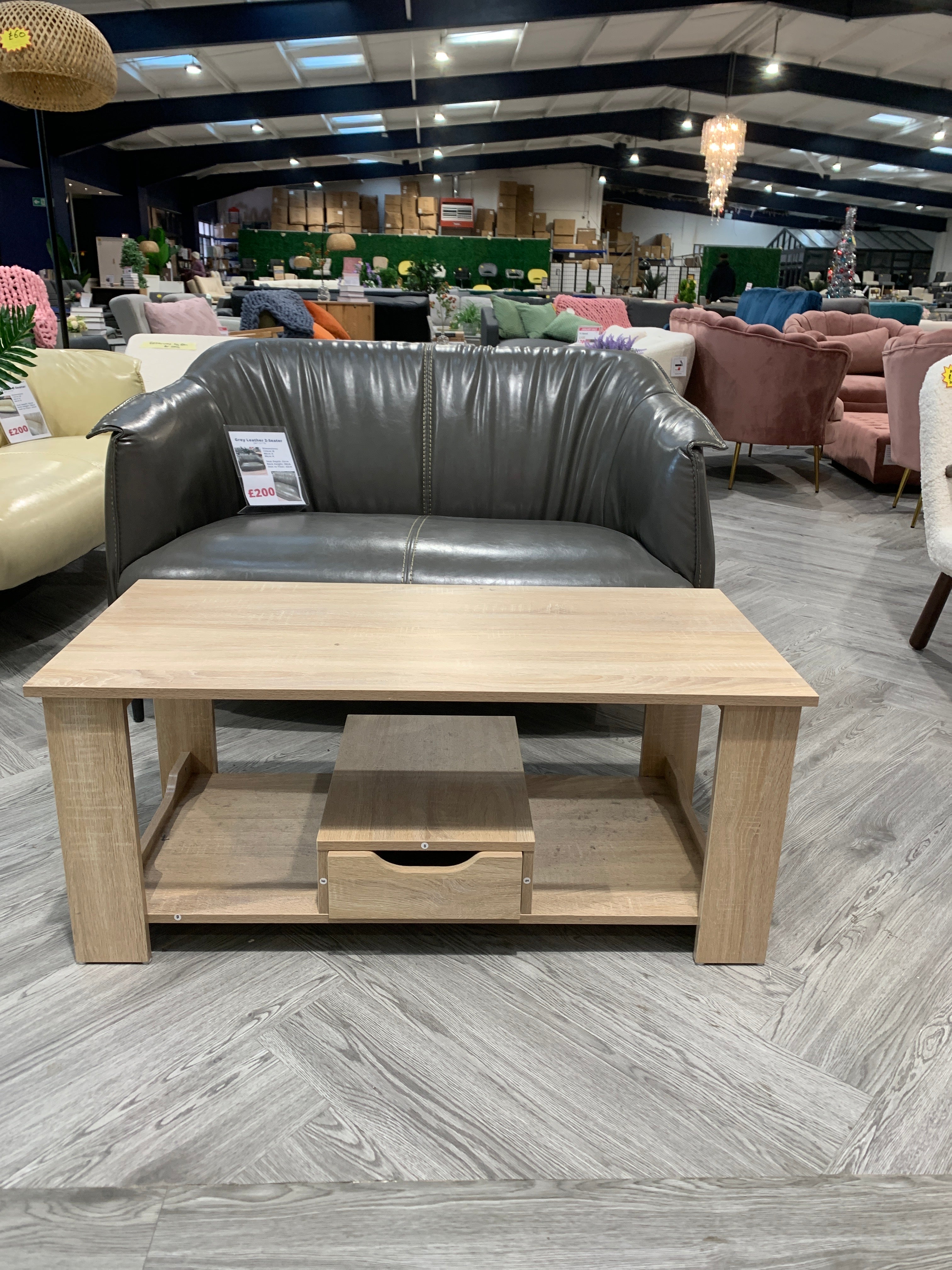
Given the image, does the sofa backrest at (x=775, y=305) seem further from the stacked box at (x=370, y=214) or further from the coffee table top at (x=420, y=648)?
the stacked box at (x=370, y=214)

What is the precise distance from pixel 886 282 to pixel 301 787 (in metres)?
21.2

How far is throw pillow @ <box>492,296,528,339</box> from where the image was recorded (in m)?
5.79

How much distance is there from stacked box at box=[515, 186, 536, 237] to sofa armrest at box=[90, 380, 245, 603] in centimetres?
1562

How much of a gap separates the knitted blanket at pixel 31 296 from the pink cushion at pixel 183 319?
0.49 meters

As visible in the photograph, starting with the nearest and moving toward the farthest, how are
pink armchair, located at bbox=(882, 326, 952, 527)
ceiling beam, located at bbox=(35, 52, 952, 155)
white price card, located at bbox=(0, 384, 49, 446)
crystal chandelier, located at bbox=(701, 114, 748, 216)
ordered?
white price card, located at bbox=(0, 384, 49, 446) → pink armchair, located at bbox=(882, 326, 952, 527) → crystal chandelier, located at bbox=(701, 114, 748, 216) → ceiling beam, located at bbox=(35, 52, 952, 155)

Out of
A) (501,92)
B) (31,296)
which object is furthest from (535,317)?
(501,92)

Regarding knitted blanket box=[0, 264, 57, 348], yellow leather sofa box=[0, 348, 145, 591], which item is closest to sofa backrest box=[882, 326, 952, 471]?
yellow leather sofa box=[0, 348, 145, 591]

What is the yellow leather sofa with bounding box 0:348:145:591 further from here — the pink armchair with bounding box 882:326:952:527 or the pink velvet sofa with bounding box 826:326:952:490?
the pink armchair with bounding box 882:326:952:527

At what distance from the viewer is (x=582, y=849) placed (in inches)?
64.0

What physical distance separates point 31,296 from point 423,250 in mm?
9563

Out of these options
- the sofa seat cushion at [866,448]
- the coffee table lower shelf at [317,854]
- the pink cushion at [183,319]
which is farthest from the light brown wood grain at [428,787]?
the sofa seat cushion at [866,448]

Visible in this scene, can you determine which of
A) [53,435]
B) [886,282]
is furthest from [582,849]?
[886,282]

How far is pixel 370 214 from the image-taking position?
55.9 ft

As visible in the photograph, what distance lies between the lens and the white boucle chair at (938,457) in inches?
101
